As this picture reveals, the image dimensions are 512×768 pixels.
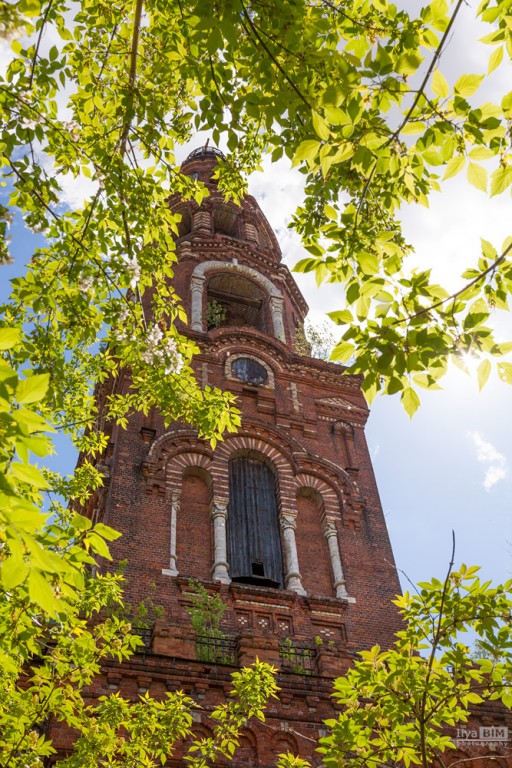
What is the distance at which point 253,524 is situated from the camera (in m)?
14.9

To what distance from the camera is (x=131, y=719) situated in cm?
750

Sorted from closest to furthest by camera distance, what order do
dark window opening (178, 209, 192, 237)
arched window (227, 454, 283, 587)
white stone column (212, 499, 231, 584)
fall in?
white stone column (212, 499, 231, 584), arched window (227, 454, 283, 587), dark window opening (178, 209, 192, 237)

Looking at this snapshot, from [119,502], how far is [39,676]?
6.61m

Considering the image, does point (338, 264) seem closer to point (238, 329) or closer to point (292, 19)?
point (292, 19)

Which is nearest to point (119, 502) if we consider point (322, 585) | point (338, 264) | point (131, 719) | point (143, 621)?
point (143, 621)

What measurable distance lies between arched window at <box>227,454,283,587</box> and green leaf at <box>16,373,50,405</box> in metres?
11.0

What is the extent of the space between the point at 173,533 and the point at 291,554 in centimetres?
250

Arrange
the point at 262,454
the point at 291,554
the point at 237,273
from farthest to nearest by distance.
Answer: the point at 237,273 < the point at 262,454 < the point at 291,554

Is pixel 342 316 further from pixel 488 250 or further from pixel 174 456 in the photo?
pixel 174 456

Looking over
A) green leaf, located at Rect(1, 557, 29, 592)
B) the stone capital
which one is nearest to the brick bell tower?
the stone capital

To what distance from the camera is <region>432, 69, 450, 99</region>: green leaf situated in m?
4.04

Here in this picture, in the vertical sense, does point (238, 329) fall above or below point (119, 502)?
above

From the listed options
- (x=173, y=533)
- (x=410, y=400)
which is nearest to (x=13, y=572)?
(x=410, y=400)

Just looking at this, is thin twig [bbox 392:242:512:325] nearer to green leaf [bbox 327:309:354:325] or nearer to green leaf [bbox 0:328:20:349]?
green leaf [bbox 327:309:354:325]
